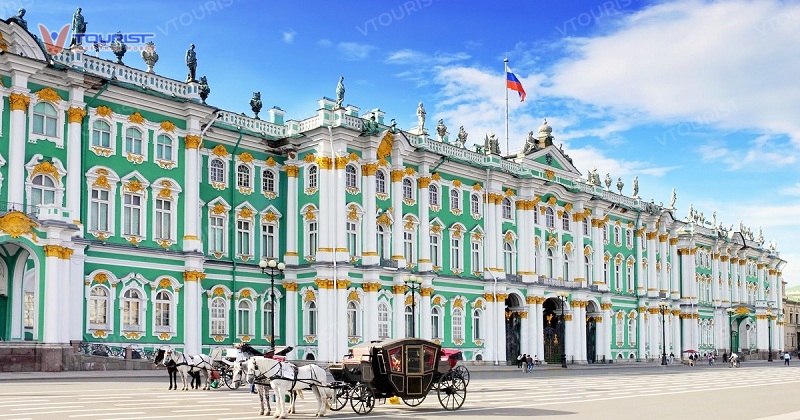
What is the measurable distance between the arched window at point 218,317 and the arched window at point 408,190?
13.9 meters

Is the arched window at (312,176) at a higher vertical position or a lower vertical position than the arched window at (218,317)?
higher

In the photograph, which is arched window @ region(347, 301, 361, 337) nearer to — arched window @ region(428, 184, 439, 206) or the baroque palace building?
the baroque palace building

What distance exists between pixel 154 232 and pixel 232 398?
19662 millimetres

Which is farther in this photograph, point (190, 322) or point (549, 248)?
point (549, 248)

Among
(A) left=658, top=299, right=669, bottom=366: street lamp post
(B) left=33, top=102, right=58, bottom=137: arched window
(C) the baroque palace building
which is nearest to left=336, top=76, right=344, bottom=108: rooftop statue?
(C) the baroque palace building

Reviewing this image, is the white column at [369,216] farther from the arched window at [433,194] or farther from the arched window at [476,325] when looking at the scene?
the arched window at [476,325]

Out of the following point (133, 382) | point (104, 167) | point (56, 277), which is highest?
point (104, 167)

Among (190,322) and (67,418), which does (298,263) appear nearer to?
(190,322)

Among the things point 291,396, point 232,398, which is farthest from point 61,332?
point 291,396

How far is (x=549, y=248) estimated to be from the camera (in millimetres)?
68750

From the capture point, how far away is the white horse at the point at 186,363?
98.3ft

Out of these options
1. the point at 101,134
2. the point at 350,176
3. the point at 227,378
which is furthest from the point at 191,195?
the point at 227,378

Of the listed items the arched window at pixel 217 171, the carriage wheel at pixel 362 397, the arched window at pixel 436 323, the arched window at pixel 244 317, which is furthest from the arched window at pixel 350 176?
the carriage wheel at pixel 362 397

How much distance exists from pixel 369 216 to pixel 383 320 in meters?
6.38
